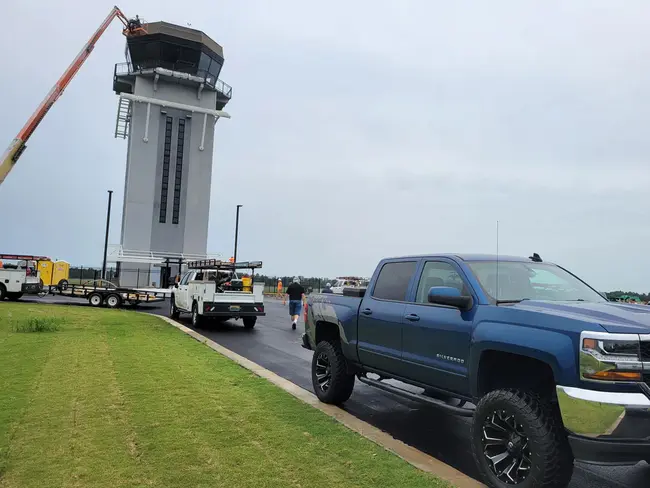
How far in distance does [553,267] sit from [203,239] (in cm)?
4759

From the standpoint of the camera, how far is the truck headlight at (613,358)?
3.53m

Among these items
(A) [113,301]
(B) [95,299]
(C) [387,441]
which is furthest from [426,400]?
(B) [95,299]

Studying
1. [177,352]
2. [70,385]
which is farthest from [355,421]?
[177,352]

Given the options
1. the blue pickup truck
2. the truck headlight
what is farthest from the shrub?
the truck headlight

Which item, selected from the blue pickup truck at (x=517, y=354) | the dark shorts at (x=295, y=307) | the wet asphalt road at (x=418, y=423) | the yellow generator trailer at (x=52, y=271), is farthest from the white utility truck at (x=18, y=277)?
the blue pickup truck at (x=517, y=354)

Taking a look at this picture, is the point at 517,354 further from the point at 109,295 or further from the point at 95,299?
the point at 95,299

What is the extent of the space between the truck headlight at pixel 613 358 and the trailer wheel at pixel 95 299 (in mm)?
24803

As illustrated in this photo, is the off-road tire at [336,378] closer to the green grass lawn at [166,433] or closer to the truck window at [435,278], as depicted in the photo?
the green grass lawn at [166,433]

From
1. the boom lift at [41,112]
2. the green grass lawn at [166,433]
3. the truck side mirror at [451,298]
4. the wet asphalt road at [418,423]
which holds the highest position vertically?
the boom lift at [41,112]

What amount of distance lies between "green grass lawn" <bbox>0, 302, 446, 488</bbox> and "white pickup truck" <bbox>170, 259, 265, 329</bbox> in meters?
7.53

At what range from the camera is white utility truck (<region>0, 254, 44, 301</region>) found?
26188mm

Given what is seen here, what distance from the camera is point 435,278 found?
5531 millimetres

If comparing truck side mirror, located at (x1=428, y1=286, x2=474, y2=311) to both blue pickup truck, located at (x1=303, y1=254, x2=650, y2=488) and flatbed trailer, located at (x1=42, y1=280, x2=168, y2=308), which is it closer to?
blue pickup truck, located at (x1=303, y1=254, x2=650, y2=488)

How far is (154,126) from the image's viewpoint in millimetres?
49469
